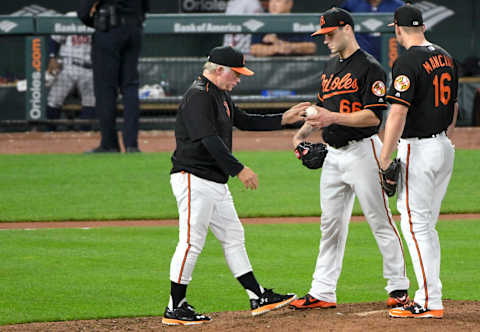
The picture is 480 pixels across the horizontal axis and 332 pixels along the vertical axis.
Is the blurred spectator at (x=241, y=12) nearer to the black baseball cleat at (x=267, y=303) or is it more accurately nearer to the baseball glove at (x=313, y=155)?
the baseball glove at (x=313, y=155)

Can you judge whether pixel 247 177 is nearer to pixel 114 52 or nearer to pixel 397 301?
pixel 397 301

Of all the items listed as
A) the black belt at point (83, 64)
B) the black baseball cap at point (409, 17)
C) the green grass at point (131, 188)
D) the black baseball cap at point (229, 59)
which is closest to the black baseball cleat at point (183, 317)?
the black baseball cap at point (229, 59)

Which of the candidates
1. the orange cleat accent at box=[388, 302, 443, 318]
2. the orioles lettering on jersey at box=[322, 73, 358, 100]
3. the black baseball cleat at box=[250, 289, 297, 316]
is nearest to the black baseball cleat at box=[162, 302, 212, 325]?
the black baseball cleat at box=[250, 289, 297, 316]

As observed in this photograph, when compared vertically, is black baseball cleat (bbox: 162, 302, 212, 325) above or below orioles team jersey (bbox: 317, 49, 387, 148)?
below

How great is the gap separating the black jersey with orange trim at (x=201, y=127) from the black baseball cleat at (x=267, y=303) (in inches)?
29.3

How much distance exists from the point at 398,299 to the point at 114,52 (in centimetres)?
811

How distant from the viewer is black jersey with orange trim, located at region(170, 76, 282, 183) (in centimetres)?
554

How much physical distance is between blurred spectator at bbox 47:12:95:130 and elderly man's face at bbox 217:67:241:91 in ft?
34.4

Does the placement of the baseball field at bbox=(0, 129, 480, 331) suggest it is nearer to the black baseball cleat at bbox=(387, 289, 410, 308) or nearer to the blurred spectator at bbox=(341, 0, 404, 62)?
the black baseball cleat at bbox=(387, 289, 410, 308)

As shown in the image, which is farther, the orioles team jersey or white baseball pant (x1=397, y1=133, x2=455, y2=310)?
the orioles team jersey

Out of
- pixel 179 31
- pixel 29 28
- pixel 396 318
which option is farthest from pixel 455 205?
pixel 29 28

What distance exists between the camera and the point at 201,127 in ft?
18.1

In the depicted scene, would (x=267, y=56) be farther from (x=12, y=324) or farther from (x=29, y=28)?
(x=12, y=324)

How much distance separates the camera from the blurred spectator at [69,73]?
52.1ft
